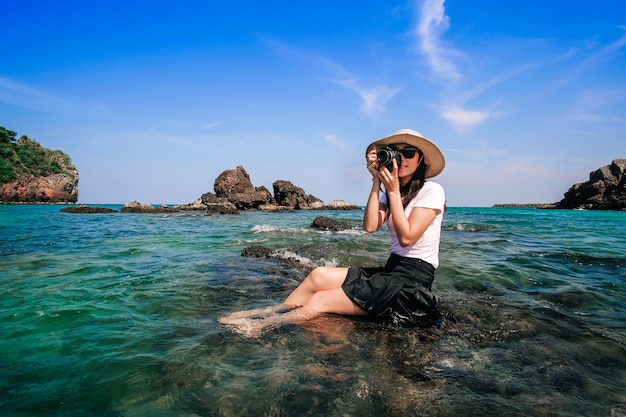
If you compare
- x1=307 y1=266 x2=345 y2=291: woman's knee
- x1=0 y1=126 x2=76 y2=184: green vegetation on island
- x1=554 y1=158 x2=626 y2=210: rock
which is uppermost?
x1=0 y1=126 x2=76 y2=184: green vegetation on island

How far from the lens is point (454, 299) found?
5055mm

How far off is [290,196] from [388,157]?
170 ft

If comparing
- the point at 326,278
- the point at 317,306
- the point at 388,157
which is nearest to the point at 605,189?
the point at 388,157

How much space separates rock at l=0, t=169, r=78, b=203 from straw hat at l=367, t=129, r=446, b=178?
334 feet

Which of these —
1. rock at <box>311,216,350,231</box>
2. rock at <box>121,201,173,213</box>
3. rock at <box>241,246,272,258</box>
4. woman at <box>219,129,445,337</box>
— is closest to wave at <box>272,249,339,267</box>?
rock at <box>241,246,272,258</box>

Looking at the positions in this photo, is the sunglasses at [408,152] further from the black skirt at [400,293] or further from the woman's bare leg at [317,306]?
the woman's bare leg at [317,306]

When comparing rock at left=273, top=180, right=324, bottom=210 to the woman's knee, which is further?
rock at left=273, top=180, right=324, bottom=210

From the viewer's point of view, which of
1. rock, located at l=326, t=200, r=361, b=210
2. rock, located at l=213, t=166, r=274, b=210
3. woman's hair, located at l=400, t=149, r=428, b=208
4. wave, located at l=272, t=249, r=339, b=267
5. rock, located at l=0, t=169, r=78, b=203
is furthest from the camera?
rock, located at l=0, t=169, r=78, b=203

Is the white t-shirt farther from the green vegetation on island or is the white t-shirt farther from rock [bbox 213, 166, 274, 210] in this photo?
the green vegetation on island

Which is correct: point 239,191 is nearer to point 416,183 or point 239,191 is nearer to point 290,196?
point 290,196

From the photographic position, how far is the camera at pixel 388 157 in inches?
140

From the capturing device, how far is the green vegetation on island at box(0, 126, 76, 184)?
77.9 meters

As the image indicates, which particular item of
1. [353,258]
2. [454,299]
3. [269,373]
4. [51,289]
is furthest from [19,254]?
[454,299]

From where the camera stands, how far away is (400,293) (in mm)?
3492
